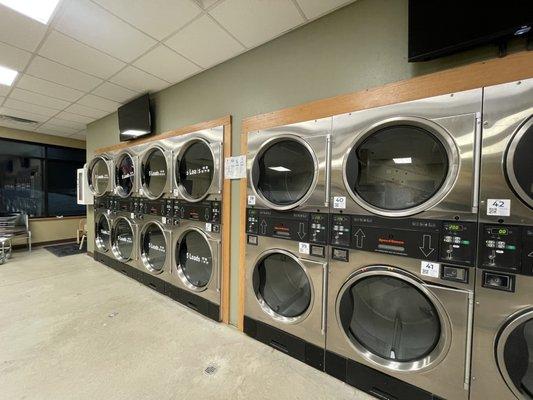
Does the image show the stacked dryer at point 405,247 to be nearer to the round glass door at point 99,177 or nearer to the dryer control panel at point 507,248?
the dryer control panel at point 507,248

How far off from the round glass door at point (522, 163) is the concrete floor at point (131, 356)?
150 cm

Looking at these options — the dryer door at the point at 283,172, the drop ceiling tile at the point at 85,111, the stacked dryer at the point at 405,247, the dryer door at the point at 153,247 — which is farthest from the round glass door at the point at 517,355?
the drop ceiling tile at the point at 85,111

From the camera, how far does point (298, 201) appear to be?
1.82 metres

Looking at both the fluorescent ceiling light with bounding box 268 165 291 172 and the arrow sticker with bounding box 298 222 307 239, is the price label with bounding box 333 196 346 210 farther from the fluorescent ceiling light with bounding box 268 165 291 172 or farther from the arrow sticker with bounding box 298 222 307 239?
the fluorescent ceiling light with bounding box 268 165 291 172

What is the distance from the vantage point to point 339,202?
5.36 ft

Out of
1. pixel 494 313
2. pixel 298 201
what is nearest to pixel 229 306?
pixel 298 201

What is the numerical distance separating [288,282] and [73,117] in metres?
4.92

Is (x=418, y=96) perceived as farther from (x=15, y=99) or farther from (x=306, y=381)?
(x=15, y=99)

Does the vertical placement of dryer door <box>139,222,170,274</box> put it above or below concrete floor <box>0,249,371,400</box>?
above

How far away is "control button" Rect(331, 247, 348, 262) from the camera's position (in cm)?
162

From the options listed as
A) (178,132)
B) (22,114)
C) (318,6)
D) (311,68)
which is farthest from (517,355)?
(22,114)

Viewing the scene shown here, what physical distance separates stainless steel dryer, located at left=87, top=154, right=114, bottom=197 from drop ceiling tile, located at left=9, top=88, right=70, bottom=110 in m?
0.91

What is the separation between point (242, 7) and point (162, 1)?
57 cm

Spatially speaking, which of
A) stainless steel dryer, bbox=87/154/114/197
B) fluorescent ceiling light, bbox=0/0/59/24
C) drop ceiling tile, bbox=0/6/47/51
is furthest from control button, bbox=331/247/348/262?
stainless steel dryer, bbox=87/154/114/197
